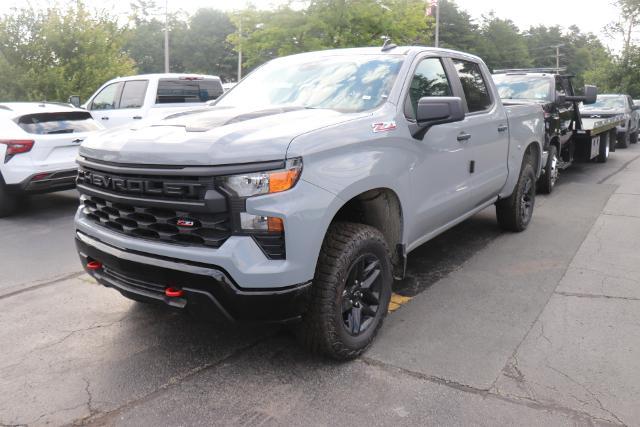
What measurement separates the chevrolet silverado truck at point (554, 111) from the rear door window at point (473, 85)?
3121mm

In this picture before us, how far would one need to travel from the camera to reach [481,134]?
4977 millimetres

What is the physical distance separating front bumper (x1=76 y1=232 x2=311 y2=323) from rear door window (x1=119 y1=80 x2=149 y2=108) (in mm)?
8248

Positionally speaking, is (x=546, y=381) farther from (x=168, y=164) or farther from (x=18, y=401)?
(x=18, y=401)

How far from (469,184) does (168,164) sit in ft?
9.30

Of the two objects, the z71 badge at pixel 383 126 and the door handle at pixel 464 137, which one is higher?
the z71 badge at pixel 383 126

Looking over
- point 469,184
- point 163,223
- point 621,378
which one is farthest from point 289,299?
point 469,184

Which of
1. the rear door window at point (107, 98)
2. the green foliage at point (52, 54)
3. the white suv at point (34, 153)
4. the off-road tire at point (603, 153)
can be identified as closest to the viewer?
the white suv at point (34, 153)

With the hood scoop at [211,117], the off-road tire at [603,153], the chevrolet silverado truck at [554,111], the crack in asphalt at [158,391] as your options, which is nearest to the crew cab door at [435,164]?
the hood scoop at [211,117]

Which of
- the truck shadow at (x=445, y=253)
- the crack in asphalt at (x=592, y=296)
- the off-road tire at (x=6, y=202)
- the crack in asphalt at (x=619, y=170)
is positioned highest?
the off-road tire at (x=6, y=202)

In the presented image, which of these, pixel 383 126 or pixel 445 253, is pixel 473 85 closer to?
pixel 445 253

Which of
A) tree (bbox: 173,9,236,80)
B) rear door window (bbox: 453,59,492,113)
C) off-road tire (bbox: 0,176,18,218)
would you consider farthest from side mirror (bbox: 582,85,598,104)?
tree (bbox: 173,9,236,80)

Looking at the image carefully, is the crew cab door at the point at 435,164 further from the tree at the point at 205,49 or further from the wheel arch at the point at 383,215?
the tree at the point at 205,49

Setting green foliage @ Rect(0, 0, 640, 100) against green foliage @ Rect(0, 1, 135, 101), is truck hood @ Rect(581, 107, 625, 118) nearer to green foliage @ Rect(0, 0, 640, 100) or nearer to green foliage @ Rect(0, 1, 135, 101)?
green foliage @ Rect(0, 0, 640, 100)

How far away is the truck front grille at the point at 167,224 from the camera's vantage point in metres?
2.83
